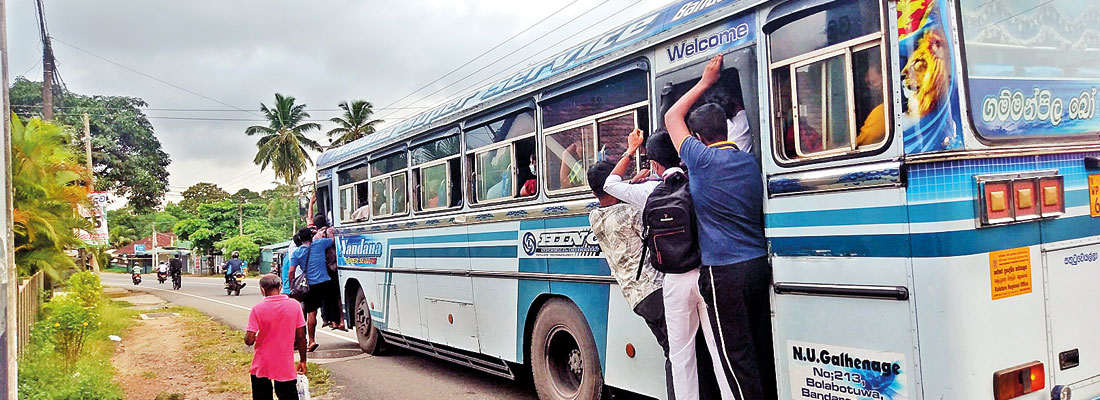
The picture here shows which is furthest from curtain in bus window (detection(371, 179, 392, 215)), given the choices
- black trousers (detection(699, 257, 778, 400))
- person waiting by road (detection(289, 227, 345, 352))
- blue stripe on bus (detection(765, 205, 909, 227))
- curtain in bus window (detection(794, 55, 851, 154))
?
curtain in bus window (detection(794, 55, 851, 154))

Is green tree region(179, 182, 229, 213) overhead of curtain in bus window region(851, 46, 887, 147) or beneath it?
overhead

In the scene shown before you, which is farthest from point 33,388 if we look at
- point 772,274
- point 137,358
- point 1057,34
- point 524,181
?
point 1057,34

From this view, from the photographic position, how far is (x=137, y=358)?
11.3 meters

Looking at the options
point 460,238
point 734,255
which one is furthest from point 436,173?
point 734,255

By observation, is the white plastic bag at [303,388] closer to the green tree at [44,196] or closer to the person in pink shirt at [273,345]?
the person in pink shirt at [273,345]

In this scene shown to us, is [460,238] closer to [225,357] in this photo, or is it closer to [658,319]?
[658,319]

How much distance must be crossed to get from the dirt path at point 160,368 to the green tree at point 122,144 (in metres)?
35.0

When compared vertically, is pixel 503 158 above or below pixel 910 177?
above

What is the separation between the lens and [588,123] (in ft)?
18.4

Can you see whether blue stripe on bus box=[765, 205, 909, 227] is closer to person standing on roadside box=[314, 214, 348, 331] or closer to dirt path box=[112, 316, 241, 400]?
dirt path box=[112, 316, 241, 400]

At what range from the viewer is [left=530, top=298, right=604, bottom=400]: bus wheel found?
581cm

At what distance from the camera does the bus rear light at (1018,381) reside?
3.46m

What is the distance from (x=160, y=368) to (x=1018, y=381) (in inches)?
390

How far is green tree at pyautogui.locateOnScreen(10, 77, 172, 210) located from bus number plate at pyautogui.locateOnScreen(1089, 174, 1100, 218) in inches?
1891
